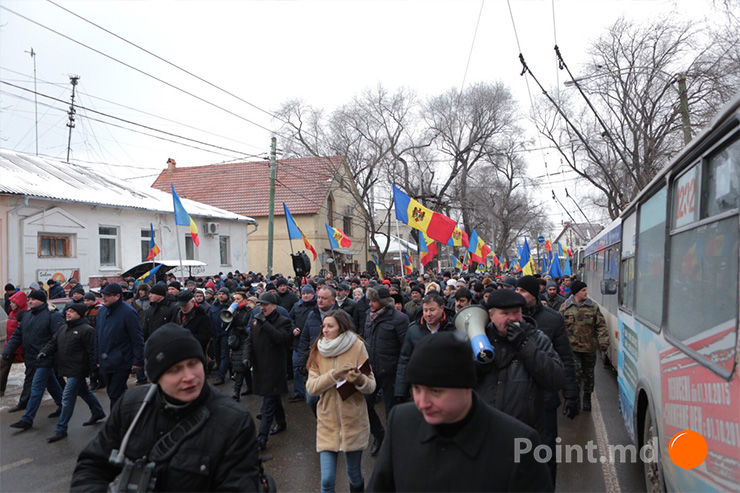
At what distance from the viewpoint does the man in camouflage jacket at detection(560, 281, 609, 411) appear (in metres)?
7.40

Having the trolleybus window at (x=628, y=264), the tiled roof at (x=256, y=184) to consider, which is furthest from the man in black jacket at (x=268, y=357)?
the tiled roof at (x=256, y=184)

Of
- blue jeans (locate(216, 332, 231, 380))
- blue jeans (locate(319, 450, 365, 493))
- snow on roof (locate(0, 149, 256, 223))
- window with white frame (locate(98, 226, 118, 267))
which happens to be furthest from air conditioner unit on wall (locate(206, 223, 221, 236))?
blue jeans (locate(319, 450, 365, 493))

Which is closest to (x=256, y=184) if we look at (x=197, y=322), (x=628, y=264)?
(x=197, y=322)

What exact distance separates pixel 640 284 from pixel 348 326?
9.14 ft

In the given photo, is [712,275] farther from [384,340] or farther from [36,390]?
[36,390]

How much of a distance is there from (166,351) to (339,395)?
2.24m

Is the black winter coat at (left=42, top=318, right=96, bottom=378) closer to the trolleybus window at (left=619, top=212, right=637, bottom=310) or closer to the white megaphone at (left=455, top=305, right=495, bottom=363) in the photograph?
the white megaphone at (left=455, top=305, right=495, bottom=363)

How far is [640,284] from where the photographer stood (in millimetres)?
4949

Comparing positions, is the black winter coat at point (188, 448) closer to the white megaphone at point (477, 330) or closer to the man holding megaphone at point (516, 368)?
the white megaphone at point (477, 330)

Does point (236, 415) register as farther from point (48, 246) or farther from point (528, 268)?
point (528, 268)

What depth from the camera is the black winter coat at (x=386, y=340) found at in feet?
19.2

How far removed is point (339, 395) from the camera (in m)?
4.36

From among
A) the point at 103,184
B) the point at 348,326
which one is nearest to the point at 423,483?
the point at 348,326

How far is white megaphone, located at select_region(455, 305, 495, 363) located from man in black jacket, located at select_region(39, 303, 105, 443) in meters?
5.38
